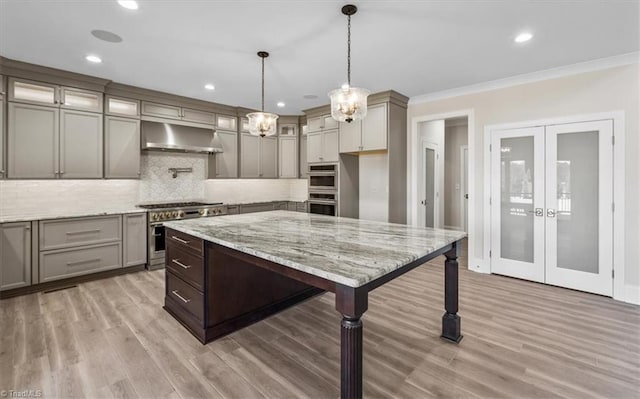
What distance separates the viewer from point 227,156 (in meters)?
5.56

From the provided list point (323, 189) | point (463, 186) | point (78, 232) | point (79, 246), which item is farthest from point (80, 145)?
point (463, 186)

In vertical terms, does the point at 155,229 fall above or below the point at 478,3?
below

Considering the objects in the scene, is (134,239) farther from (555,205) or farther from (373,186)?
(555,205)

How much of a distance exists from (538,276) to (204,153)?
5.50 meters

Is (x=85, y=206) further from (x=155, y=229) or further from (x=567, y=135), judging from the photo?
(x=567, y=135)

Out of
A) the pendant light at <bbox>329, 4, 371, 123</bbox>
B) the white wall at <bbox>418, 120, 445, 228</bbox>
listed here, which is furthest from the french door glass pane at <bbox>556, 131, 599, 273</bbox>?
the pendant light at <bbox>329, 4, 371, 123</bbox>

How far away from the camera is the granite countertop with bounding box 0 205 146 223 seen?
11.4 ft

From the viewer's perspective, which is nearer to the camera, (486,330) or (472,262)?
(486,330)

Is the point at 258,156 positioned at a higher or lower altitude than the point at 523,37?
lower

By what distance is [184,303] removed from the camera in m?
2.73

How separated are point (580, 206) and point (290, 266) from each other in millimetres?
3837

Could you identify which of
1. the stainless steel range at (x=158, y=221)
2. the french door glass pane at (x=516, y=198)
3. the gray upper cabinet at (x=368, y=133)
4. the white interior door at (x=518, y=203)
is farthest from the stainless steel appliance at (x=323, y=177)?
the french door glass pane at (x=516, y=198)

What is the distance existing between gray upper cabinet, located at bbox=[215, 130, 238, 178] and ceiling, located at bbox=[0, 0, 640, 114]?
4.83ft

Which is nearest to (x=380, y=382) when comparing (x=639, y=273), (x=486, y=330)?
(x=486, y=330)
